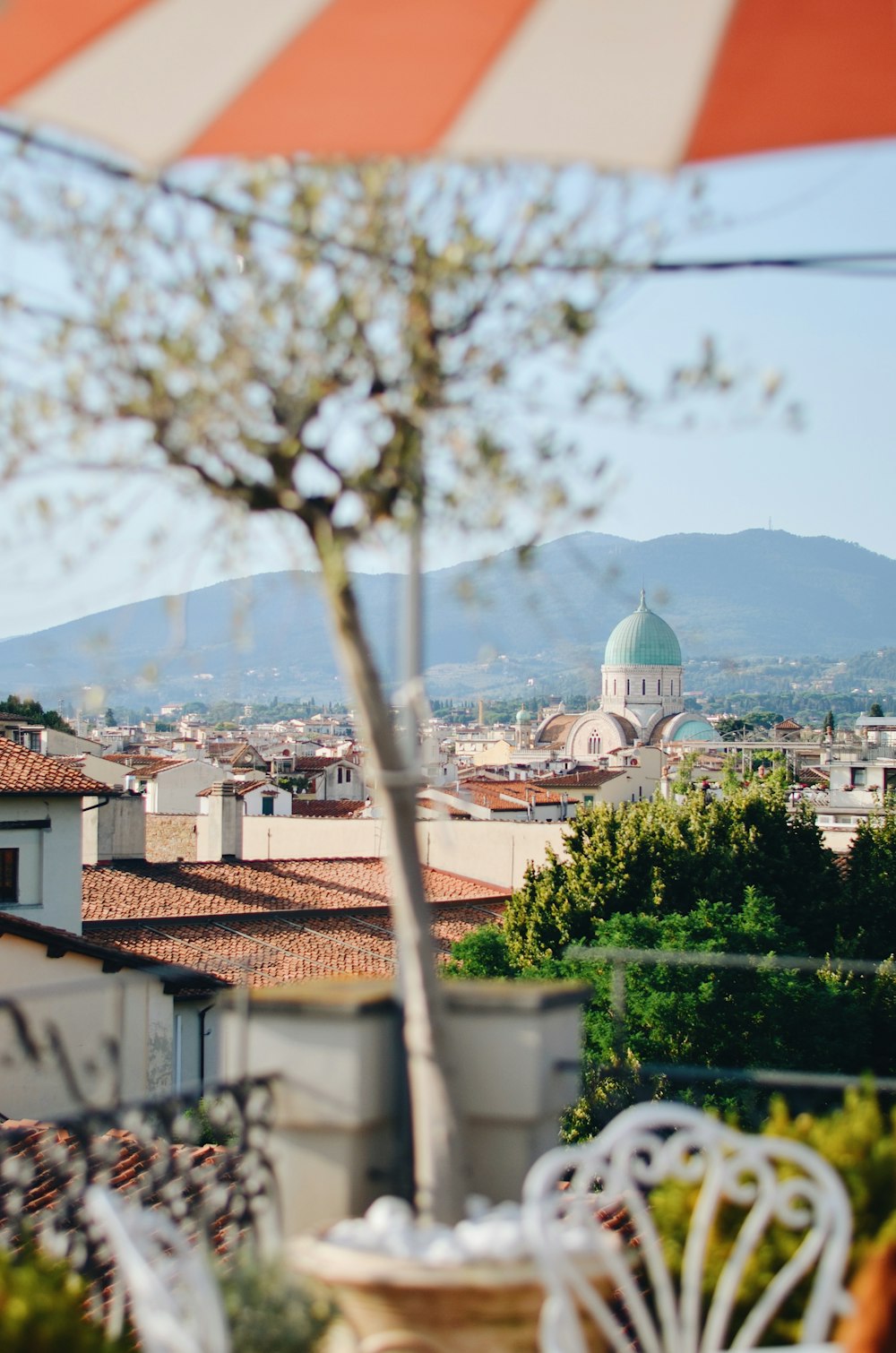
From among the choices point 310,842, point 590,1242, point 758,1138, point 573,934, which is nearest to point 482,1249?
point 590,1242

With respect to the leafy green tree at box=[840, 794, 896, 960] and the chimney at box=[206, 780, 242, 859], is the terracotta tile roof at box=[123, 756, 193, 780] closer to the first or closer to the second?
the chimney at box=[206, 780, 242, 859]

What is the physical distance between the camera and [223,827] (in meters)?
35.9

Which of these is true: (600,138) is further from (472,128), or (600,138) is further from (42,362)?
(42,362)

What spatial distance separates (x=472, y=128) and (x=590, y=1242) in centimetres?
242

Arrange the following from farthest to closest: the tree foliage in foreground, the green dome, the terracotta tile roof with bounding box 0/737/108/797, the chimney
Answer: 1. the green dome
2. the chimney
3. the terracotta tile roof with bounding box 0/737/108/797
4. the tree foliage in foreground

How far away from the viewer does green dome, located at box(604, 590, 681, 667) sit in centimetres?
16550

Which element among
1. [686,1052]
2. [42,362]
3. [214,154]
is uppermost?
[214,154]

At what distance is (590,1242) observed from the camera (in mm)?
2828

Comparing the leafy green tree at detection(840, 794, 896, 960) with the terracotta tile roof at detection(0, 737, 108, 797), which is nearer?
the terracotta tile roof at detection(0, 737, 108, 797)

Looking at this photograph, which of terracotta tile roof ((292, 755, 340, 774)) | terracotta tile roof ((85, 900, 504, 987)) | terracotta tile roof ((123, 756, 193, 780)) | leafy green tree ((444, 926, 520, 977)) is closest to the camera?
terracotta tile roof ((85, 900, 504, 987))

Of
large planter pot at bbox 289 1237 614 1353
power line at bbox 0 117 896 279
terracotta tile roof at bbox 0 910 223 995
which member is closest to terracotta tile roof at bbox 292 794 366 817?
terracotta tile roof at bbox 0 910 223 995

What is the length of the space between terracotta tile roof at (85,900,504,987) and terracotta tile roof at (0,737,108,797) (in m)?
2.43

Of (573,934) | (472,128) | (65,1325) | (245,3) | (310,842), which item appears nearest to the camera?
(65,1325)

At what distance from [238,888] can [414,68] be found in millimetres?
28280
